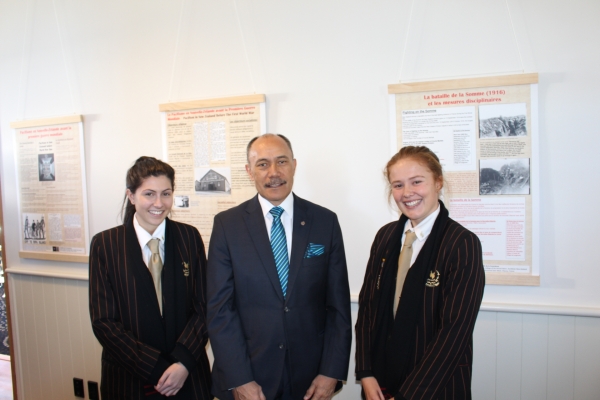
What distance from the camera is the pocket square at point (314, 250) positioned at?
5.24 ft

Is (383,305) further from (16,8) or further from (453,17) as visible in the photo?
(16,8)

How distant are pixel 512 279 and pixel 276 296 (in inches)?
47.2

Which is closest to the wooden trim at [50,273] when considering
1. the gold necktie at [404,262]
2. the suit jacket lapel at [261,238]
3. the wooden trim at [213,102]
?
the wooden trim at [213,102]

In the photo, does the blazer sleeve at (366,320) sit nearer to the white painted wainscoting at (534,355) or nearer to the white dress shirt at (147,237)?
the white painted wainscoting at (534,355)

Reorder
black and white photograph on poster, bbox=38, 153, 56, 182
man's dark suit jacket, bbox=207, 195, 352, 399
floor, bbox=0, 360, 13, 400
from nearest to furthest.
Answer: man's dark suit jacket, bbox=207, 195, 352, 399, black and white photograph on poster, bbox=38, 153, 56, 182, floor, bbox=0, 360, 13, 400

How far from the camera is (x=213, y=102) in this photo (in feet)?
7.64

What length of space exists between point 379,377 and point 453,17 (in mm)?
1720

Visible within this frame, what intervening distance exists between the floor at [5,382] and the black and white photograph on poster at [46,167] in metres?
1.89

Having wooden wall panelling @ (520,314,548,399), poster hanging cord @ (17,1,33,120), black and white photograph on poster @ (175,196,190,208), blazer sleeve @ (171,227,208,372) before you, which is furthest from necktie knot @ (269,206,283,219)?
poster hanging cord @ (17,1,33,120)

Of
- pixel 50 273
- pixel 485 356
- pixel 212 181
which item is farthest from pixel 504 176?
pixel 50 273

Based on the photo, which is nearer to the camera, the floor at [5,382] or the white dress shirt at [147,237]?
the white dress shirt at [147,237]

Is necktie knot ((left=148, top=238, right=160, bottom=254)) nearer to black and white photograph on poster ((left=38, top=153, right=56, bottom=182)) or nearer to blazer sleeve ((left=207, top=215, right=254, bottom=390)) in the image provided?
blazer sleeve ((left=207, top=215, right=254, bottom=390))

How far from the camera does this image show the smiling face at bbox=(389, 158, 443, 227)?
1429 millimetres

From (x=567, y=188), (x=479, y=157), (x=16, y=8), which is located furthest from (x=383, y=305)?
(x=16, y=8)
